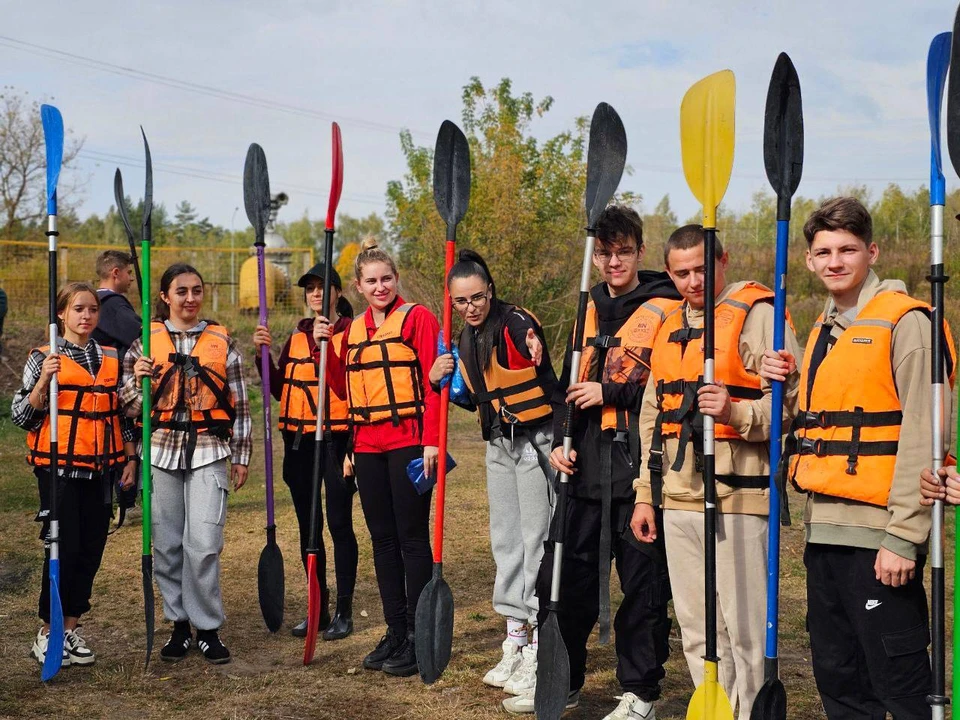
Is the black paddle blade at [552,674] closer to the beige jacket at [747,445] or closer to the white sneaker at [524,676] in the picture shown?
the white sneaker at [524,676]

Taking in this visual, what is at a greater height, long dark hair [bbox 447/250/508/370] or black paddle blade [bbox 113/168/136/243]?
black paddle blade [bbox 113/168/136/243]

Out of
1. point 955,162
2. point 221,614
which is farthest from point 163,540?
point 955,162

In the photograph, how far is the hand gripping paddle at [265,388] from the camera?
541 cm

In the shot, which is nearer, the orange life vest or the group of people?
the group of people

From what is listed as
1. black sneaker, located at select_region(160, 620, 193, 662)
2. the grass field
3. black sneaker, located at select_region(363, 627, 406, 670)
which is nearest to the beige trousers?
the grass field

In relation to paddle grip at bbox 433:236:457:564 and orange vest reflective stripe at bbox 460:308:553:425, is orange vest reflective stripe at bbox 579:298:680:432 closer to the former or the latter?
orange vest reflective stripe at bbox 460:308:553:425

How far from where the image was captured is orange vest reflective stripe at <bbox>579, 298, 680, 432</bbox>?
4012 mm

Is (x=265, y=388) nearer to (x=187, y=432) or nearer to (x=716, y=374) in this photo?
(x=187, y=432)

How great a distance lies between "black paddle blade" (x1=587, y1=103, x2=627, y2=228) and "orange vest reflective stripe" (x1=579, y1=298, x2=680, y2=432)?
1.59ft

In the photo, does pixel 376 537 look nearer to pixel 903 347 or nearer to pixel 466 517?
pixel 903 347

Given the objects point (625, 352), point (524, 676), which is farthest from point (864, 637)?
point (524, 676)

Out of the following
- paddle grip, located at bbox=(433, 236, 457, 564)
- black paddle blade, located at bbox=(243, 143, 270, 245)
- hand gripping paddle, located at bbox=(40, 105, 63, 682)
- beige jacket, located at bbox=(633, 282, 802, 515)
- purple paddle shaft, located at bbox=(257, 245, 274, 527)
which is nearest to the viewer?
beige jacket, located at bbox=(633, 282, 802, 515)

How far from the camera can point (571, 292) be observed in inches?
701

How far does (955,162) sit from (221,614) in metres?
4.08
